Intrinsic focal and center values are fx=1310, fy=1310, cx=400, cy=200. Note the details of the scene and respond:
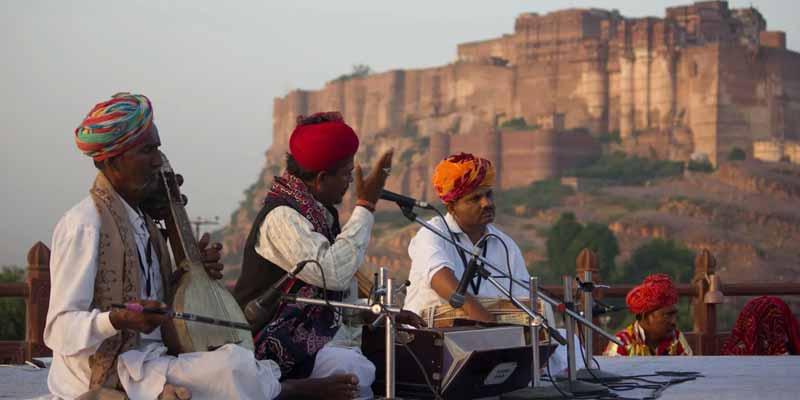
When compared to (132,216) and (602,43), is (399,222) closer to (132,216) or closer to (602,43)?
(602,43)

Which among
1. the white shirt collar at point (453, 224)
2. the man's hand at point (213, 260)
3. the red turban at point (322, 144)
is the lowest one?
the man's hand at point (213, 260)

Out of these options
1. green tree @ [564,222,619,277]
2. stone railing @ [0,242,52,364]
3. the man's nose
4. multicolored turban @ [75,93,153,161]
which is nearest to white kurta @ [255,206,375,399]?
the man's nose

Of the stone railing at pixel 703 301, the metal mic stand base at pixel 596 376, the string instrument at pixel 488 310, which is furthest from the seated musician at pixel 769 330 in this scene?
the string instrument at pixel 488 310

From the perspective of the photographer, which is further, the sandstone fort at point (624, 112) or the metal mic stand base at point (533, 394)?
the sandstone fort at point (624, 112)

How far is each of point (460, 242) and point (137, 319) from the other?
1749mm

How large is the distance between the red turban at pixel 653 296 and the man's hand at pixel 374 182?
84.5 inches

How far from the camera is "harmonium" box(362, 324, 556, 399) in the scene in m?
3.84

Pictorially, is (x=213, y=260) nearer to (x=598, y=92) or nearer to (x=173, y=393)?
(x=173, y=393)

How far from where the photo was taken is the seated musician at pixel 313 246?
370cm

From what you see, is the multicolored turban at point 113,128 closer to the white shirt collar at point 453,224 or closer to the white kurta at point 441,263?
the white kurta at point 441,263

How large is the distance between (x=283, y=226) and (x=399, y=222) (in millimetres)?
54849

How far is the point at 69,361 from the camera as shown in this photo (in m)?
3.28

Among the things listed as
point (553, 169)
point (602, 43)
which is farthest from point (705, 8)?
point (553, 169)

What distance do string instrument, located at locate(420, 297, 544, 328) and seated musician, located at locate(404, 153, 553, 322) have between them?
0.02 metres
